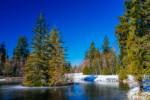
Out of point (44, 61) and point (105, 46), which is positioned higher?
point (105, 46)

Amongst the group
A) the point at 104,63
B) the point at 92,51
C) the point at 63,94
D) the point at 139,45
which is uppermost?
the point at 92,51

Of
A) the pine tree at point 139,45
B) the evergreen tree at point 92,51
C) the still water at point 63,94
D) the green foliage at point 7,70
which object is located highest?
the evergreen tree at point 92,51

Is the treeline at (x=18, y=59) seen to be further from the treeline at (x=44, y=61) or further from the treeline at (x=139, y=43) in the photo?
the treeline at (x=139, y=43)

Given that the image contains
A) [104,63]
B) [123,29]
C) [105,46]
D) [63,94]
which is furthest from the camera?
[105,46]

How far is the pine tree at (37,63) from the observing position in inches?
843

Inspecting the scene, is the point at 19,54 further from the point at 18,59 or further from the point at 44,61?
the point at 44,61

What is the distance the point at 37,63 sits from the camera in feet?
71.6

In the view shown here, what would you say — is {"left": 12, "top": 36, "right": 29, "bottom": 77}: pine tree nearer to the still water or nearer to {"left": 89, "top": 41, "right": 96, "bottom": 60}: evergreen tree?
{"left": 89, "top": 41, "right": 96, "bottom": 60}: evergreen tree

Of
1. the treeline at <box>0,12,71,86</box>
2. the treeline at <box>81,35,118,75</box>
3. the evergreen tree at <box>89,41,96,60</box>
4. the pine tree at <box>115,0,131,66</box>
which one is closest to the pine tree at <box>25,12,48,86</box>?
the treeline at <box>0,12,71,86</box>

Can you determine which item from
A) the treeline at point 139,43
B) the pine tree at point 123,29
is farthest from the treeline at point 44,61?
the treeline at point 139,43

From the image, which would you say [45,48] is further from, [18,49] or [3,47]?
[3,47]

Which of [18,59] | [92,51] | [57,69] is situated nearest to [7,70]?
[18,59]

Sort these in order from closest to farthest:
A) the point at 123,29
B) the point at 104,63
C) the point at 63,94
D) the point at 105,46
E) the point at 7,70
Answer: the point at 63,94 → the point at 123,29 → the point at 7,70 → the point at 104,63 → the point at 105,46

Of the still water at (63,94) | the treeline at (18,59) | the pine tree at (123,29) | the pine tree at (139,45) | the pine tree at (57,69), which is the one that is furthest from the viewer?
the treeline at (18,59)
